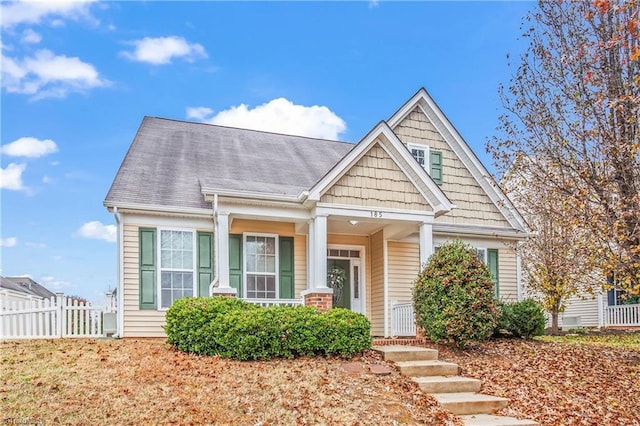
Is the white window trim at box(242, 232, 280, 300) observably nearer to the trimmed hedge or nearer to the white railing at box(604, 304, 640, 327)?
the trimmed hedge

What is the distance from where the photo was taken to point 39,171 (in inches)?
493

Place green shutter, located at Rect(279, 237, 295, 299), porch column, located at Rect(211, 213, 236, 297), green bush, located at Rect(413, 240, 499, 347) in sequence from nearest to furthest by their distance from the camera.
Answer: green bush, located at Rect(413, 240, 499, 347), porch column, located at Rect(211, 213, 236, 297), green shutter, located at Rect(279, 237, 295, 299)

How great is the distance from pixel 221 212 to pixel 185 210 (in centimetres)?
122

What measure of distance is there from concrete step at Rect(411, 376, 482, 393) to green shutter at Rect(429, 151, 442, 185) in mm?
8332

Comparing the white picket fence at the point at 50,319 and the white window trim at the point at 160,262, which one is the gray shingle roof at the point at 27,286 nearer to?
the white picket fence at the point at 50,319

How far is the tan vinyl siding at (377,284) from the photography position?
1409 cm

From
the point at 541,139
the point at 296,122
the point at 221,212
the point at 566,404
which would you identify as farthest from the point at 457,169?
the point at 296,122

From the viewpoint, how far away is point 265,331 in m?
8.51

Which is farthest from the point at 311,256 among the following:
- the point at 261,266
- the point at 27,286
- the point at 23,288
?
the point at 27,286

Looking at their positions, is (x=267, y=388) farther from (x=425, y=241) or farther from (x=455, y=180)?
(x=455, y=180)

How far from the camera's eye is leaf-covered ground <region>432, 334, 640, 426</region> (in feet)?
24.4

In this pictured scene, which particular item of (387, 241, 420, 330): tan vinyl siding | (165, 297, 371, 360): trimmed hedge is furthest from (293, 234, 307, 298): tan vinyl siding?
(165, 297, 371, 360): trimmed hedge

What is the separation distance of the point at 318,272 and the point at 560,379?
5.07m

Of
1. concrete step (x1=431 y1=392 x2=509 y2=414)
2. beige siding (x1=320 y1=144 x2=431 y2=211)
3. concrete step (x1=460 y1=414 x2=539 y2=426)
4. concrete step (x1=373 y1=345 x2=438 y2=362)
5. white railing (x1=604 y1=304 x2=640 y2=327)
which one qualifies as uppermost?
beige siding (x1=320 y1=144 x2=431 y2=211)
